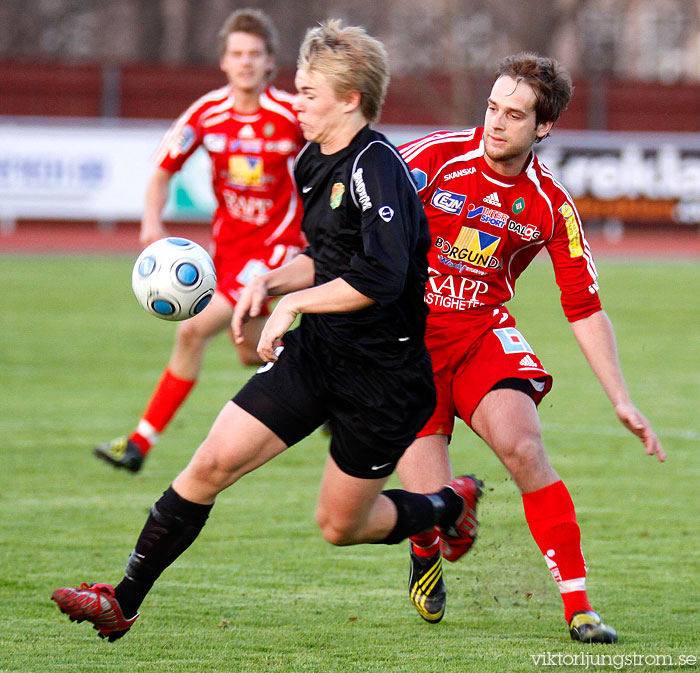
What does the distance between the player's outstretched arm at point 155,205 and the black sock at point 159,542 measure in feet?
9.78

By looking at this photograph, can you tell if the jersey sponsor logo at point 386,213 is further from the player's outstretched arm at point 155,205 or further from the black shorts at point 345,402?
the player's outstretched arm at point 155,205

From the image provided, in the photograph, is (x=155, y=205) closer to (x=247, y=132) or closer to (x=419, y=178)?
(x=247, y=132)

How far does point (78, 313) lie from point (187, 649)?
35.7ft

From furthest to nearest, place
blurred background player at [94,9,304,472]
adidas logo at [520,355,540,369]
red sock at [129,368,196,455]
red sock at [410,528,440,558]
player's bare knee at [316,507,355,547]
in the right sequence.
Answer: blurred background player at [94,9,304,472], red sock at [129,368,196,455], red sock at [410,528,440,558], adidas logo at [520,355,540,369], player's bare knee at [316,507,355,547]

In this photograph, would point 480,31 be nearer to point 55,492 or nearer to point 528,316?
point 528,316

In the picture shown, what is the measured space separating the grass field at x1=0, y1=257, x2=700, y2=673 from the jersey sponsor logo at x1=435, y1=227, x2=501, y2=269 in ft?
4.25

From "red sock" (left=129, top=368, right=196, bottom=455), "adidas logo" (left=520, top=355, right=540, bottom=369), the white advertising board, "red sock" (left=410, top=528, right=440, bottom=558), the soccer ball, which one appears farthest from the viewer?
the white advertising board

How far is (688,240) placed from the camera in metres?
25.1

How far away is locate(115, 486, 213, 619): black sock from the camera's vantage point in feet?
13.4

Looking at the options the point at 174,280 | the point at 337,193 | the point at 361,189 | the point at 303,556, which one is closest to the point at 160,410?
the point at 303,556

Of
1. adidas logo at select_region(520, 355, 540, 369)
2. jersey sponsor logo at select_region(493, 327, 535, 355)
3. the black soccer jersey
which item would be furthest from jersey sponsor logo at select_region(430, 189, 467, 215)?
the black soccer jersey

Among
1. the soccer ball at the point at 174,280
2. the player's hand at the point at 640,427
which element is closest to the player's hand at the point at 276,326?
the soccer ball at the point at 174,280

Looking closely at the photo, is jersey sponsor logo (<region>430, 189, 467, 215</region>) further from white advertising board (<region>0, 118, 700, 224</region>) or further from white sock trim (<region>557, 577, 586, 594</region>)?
white advertising board (<region>0, 118, 700, 224</region>)

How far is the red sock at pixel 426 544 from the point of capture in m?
4.79
